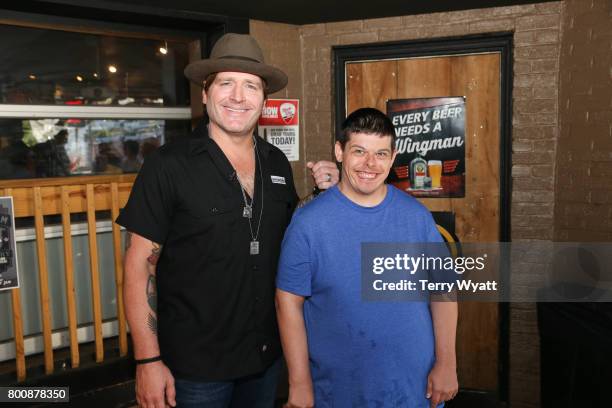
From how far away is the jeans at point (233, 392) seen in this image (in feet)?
5.86

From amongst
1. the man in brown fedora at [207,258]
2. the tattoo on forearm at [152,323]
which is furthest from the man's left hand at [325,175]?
the tattoo on forearm at [152,323]

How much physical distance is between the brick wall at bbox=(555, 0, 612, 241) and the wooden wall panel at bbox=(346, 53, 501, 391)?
1.31 ft

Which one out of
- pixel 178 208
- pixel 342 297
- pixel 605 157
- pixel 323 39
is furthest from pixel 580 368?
pixel 323 39

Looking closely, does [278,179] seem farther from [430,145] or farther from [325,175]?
[430,145]

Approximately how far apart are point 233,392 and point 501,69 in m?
2.59

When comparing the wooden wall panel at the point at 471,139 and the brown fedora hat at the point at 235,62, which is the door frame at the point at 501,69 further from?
the brown fedora hat at the point at 235,62

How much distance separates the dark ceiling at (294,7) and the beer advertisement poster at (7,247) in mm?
1136

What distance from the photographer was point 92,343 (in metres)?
3.66

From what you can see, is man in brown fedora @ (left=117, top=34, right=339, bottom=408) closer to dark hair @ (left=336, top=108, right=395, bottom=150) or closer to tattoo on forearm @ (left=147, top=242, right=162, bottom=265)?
tattoo on forearm @ (left=147, top=242, right=162, bottom=265)

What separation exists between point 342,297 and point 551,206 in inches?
84.7

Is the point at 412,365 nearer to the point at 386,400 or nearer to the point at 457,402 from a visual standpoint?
the point at 386,400

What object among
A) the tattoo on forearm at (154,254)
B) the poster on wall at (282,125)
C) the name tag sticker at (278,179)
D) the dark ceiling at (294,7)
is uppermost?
the dark ceiling at (294,7)

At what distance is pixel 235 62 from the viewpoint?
1.86m

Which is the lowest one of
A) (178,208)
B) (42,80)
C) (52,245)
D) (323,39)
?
(52,245)
